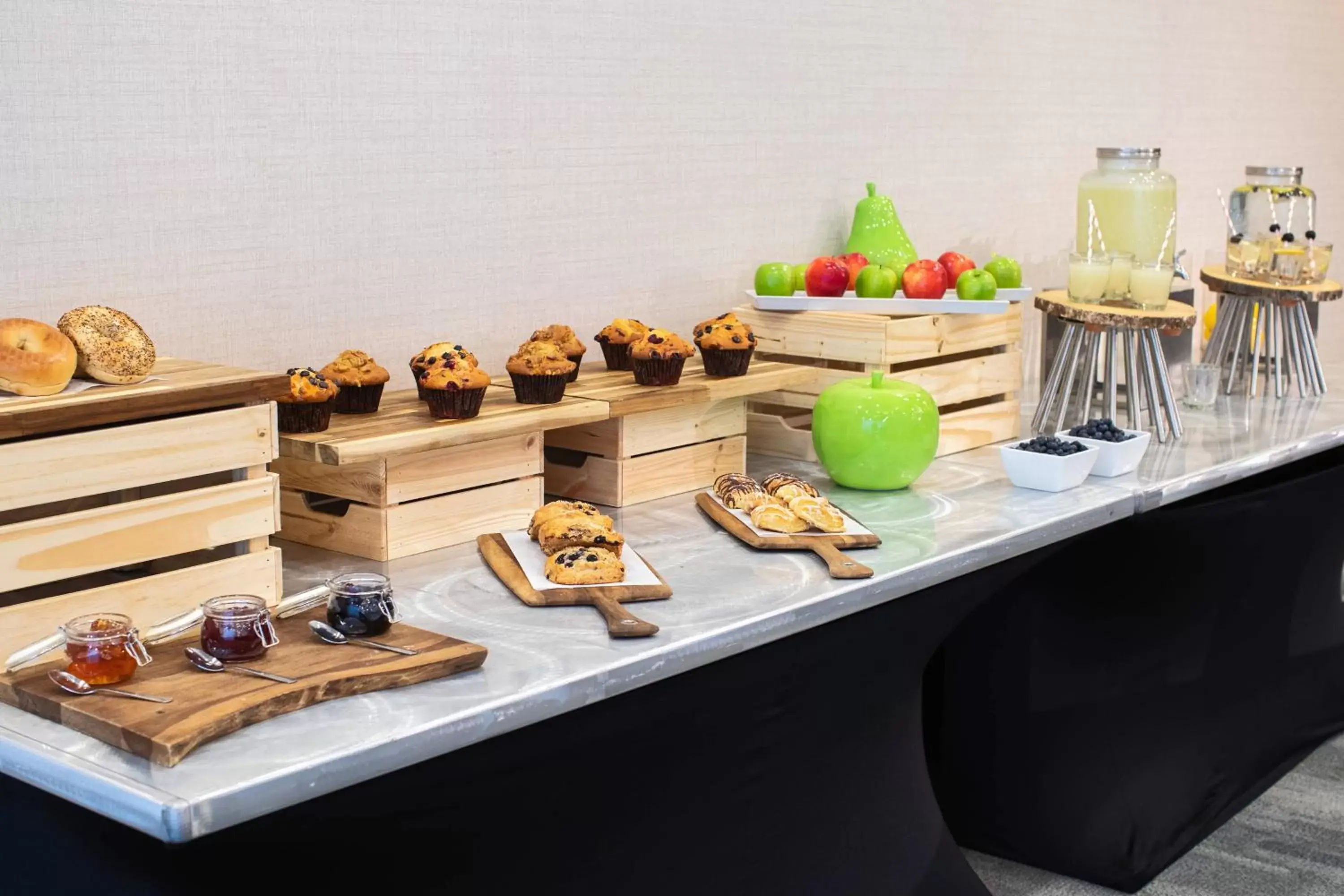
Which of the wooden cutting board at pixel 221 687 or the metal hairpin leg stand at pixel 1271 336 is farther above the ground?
the metal hairpin leg stand at pixel 1271 336

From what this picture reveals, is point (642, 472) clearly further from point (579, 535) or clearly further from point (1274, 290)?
point (1274, 290)

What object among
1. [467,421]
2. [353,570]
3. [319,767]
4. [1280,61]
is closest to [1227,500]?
[467,421]

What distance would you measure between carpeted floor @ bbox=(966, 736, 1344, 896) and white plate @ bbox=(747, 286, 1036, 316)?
3.11ft

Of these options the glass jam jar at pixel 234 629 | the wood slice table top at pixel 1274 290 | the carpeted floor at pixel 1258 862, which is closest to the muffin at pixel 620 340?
the glass jam jar at pixel 234 629

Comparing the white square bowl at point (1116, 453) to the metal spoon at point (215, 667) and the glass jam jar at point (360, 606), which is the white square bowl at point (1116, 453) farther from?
the metal spoon at point (215, 667)

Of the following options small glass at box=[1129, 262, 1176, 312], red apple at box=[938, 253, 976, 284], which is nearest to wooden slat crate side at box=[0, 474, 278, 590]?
red apple at box=[938, 253, 976, 284]

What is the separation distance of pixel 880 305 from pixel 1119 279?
53 cm

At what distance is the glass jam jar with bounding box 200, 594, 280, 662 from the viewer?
1.32 m

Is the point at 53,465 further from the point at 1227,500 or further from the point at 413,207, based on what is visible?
the point at 1227,500

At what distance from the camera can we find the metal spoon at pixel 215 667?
129 centimetres

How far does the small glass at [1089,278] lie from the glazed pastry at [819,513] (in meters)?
0.97

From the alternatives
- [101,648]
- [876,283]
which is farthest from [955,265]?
[101,648]

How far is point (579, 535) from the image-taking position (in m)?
1.70

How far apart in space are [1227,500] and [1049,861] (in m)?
0.68
